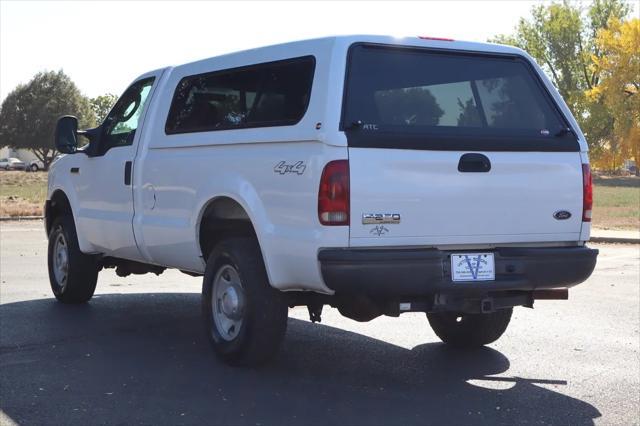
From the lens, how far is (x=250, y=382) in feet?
19.3

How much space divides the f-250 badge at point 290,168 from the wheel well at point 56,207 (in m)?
3.63

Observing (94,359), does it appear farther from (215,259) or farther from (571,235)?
(571,235)

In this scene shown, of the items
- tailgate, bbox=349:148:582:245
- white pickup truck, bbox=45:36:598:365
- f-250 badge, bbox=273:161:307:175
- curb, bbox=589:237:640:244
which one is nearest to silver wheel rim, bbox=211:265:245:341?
white pickup truck, bbox=45:36:598:365

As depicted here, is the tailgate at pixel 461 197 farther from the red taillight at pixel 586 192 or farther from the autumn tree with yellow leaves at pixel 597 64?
the autumn tree with yellow leaves at pixel 597 64

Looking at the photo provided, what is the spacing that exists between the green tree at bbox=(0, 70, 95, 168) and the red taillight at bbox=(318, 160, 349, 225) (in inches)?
3296

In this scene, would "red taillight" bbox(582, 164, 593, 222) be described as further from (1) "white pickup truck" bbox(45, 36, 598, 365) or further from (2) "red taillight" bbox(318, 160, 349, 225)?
(2) "red taillight" bbox(318, 160, 349, 225)

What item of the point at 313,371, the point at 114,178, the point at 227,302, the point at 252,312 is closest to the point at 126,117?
the point at 114,178

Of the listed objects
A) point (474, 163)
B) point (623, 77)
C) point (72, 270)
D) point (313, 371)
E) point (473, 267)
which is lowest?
point (313, 371)

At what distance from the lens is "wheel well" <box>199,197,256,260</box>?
6.42 meters

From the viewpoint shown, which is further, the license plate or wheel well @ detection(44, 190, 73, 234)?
wheel well @ detection(44, 190, 73, 234)

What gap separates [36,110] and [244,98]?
8546 centimetres

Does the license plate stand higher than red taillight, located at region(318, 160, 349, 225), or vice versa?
red taillight, located at region(318, 160, 349, 225)

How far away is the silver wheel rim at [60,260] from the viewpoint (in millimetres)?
8844

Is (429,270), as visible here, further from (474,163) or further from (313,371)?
(313,371)
